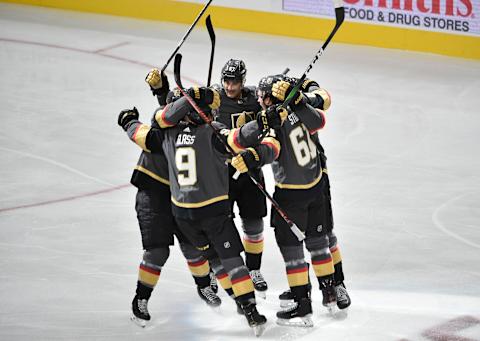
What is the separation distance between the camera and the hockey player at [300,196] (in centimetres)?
607

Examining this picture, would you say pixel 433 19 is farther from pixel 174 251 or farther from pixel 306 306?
pixel 306 306

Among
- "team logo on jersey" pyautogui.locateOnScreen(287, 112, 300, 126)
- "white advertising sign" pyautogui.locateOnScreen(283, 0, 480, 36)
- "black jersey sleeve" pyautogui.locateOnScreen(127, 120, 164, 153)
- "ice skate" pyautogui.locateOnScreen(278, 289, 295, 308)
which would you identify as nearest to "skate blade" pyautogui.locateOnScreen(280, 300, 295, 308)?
"ice skate" pyautogui.locateOnScreen(278, 289, 295, 308)

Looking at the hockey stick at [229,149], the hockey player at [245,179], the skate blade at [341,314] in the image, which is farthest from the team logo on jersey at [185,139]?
the skate blade at [341,314]

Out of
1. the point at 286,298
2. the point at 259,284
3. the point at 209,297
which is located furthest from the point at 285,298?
the point at 209,297

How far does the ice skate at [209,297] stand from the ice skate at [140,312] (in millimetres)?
423

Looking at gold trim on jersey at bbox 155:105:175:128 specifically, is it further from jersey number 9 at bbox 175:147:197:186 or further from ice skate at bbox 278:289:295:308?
ice skate at bbox 278:289:295:308

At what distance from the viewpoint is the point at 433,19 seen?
11.8 m

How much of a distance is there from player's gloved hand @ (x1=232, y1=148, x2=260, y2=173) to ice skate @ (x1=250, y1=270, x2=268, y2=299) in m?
1.11

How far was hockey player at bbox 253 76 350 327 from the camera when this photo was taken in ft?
19.9

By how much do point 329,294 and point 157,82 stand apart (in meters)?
1.61

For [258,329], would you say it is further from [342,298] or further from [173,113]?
[173,113]

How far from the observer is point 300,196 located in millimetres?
6168

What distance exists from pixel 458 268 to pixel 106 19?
8.08 metres

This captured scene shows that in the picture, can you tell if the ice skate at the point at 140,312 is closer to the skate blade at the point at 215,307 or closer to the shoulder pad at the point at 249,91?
the skate blade at the point at 215,307
